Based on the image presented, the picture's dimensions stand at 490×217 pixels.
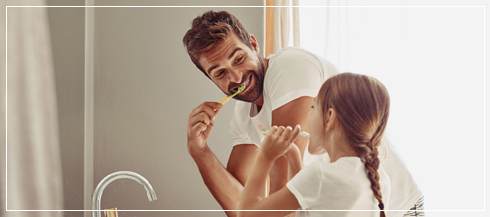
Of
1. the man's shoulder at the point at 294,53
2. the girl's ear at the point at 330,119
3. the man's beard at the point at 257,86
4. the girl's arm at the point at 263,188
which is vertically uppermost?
the man's shoulder at the point at 294,53

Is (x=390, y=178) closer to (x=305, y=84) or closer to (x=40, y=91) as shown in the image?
(x=305, y=84)

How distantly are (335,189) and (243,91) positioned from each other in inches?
9.4

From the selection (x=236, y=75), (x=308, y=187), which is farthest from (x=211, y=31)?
(x=308, y=187)

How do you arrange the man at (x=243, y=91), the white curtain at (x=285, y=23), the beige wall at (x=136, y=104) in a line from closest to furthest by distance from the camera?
the man at (x=243, y=91)
the beige wall at (x=136, y=104)
the white curtain at (x=285, y=23)

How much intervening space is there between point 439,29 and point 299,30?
33 centimetres

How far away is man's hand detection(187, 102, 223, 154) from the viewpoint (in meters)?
0.67

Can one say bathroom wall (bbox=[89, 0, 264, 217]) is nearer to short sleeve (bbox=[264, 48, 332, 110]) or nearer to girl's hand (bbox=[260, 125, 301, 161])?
short sleeve (bbox=[264, 48, 332, 110])

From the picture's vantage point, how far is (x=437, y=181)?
929 millimetres

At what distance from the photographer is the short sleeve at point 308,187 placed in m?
0.47

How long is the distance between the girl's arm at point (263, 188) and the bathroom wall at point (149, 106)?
0.25m

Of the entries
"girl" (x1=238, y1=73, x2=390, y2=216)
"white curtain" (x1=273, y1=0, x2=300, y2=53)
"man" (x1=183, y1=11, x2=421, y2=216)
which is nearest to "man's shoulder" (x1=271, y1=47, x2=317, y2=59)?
"man" (x1=183, y1=11, x2=421, y2=216)

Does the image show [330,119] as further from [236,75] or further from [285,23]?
[285,23]

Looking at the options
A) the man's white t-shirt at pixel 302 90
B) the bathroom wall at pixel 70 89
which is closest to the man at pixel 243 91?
the man's white t-shirt at pixel 302 90

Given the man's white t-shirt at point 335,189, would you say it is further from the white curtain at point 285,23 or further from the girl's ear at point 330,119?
the white curtain at point 285,23
